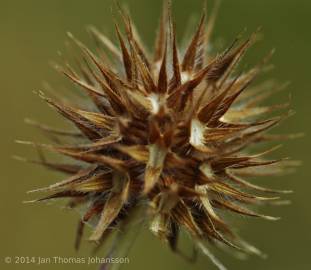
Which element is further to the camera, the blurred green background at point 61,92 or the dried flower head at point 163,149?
the blurred green background at point 61,92

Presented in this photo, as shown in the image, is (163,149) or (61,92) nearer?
(163,149)

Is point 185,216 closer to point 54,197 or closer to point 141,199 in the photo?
point 141,199

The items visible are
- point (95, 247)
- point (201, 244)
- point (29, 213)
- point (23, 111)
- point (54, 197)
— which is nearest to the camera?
point (201, 244)

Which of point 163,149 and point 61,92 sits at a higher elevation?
point 61,92

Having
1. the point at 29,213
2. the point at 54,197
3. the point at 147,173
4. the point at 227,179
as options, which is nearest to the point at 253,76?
the point at 227,179
